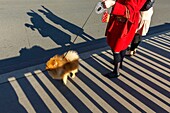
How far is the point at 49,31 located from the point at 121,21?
286 centimetres

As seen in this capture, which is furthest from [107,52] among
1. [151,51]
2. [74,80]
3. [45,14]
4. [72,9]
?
[72,9]

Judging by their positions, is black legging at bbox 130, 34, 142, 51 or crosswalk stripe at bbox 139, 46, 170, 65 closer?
black legging at bbox 130, 34, 142, 51

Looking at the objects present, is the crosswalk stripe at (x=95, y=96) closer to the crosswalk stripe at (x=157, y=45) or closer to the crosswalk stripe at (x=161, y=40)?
the crosswalk stripe at (x=157, y=45)

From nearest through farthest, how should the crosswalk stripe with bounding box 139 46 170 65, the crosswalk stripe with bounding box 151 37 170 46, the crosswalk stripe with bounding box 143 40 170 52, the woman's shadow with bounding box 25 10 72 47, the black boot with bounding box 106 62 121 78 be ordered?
the black boot with bounding box 106 62 121 78
the crosswalk stripe with bounding box 139 46 170 65
the crosswalk stripe with bounding box 143 40 170 52
the woman's shadow with bounding box 25 10 72 47
the crosswalk stripe with bounding box 151 37 170 46

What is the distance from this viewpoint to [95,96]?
11.3 ft

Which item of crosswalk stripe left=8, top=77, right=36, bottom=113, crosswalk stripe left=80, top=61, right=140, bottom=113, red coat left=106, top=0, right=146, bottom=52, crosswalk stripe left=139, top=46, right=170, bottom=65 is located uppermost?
red coat left=106, top=0, right=146, bottom=52

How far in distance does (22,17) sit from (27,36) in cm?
154

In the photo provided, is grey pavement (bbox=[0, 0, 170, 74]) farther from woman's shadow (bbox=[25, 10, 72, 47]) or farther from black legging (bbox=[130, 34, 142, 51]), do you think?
black legging (bbox=[130, 34, 142, 51])

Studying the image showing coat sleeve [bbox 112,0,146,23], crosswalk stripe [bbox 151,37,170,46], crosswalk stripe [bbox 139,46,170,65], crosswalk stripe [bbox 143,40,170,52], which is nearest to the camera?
coat sleeve [bbox 112,0,146,23]

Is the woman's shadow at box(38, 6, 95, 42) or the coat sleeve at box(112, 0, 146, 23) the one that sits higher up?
the coat sleeve at box(112, 0, 146, 23)

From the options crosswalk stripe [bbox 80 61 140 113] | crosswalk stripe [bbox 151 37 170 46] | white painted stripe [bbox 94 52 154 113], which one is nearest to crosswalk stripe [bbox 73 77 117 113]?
crosswalk stripe [bbox 80 61 140 113]

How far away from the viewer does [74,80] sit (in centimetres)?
382

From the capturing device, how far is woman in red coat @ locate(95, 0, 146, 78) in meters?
3.21

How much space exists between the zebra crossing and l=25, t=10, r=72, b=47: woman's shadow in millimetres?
1097
